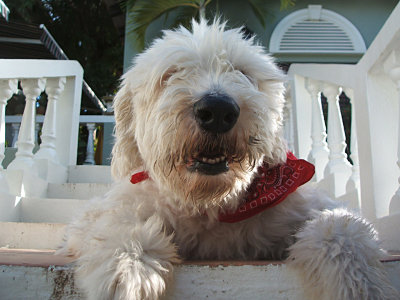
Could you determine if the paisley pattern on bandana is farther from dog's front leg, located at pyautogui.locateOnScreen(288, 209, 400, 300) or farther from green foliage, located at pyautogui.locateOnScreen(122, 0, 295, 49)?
green foliage, located at pyautogui.locateOnScreen(122, 0, 295, 49)

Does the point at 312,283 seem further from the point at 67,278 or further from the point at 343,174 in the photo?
the point at 343,174

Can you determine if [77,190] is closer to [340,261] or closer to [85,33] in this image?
[340,261]

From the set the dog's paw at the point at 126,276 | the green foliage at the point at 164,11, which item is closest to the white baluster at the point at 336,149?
the dog's paw at the point at 126,276

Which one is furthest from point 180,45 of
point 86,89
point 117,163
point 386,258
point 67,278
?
point 86,89

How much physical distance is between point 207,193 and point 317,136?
2.69 meters

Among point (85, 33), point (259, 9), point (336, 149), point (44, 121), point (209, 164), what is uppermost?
point (85, 33)

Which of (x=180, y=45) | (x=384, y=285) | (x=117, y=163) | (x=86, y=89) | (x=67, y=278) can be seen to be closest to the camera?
(x=384, y=285)

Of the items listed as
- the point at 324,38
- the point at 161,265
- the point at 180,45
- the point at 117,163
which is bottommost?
the point at 161,265

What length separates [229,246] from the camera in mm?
1944

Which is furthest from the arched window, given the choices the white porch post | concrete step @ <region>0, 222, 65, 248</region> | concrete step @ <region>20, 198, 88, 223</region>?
concrete step @ <region>0, 222, 65, 248</region>

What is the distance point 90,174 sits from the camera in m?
4.79

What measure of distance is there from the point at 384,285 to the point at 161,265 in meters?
0.85

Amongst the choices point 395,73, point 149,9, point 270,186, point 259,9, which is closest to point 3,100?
point 270,186

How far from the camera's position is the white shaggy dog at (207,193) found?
1.55 m
